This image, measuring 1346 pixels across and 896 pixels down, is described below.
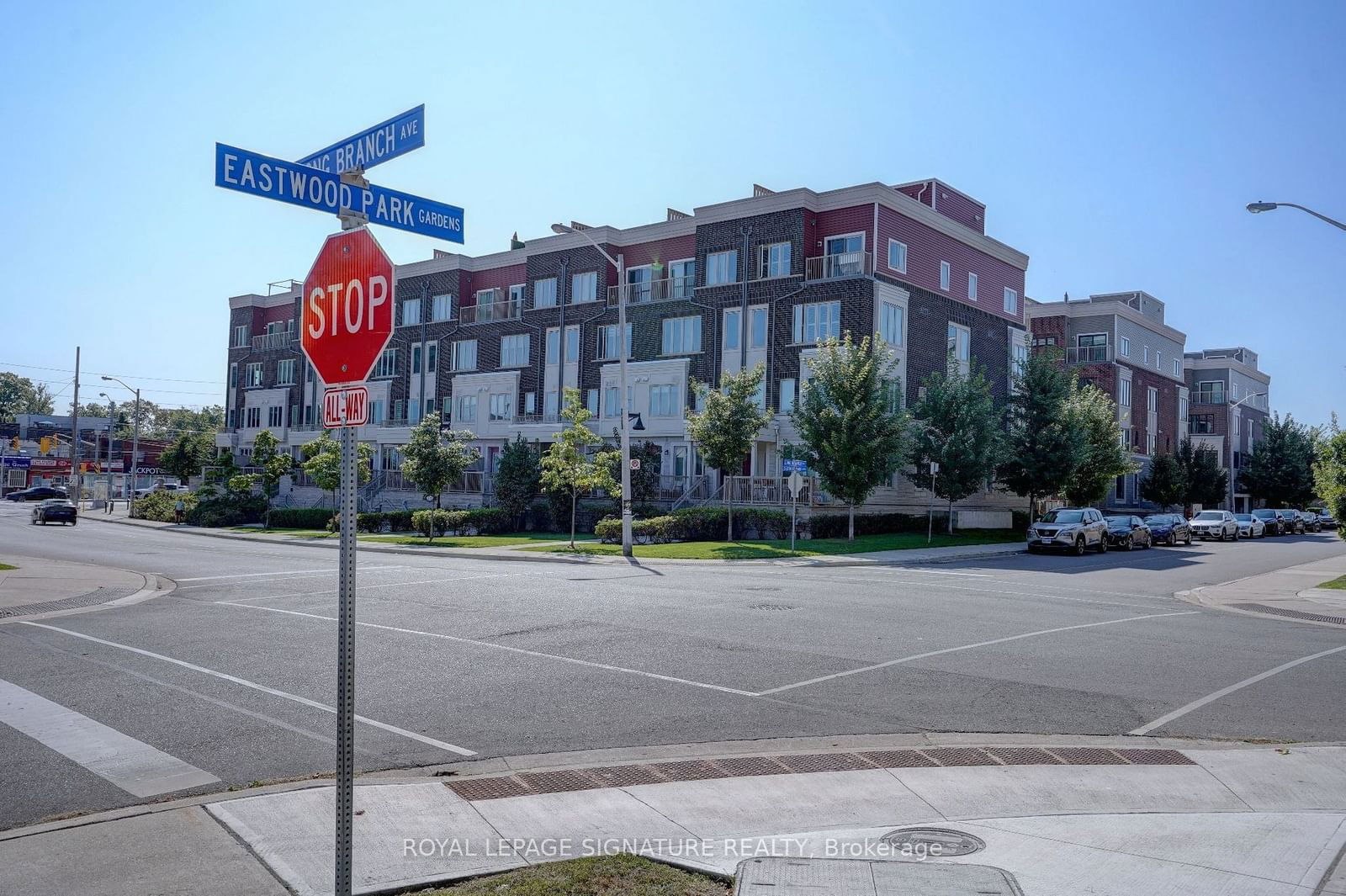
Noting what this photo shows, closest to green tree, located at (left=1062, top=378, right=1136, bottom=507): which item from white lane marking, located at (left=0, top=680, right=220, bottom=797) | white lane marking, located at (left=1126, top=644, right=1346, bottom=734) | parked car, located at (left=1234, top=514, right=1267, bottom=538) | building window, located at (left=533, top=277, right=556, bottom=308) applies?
parked car, located at (left=1234, top=514, right=1267, bottom=538)

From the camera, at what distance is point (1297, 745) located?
8.29 metres

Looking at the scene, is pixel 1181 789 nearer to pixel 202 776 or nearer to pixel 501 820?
pixel 501 820

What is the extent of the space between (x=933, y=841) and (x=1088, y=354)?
68.7 m

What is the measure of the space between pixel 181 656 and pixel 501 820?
7193 millimetres

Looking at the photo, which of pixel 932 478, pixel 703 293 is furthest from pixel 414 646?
pixel 703 293

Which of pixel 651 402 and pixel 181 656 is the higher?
pixel 651 402

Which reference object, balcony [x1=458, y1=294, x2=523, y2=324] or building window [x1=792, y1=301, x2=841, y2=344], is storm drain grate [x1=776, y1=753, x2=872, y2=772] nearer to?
building window [x1=792, y1=301, x2=841, y2=344]

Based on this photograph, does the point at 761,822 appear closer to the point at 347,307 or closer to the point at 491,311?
the point at 347,307

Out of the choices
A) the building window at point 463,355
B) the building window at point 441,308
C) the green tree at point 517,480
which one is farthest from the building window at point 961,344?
the building window at point 441,308

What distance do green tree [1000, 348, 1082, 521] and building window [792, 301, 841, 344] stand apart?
9216 mm

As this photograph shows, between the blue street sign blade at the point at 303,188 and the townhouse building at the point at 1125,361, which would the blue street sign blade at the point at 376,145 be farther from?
the townhouse building at the point at 1125,361

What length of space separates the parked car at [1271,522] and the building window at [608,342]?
38.3m

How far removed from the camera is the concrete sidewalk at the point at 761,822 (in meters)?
5.16

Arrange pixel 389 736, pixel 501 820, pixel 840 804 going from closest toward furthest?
pixel 501 820 → pixel 840 804 → pixel 389 736
